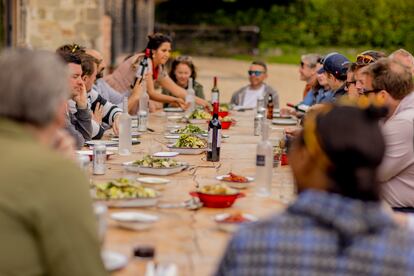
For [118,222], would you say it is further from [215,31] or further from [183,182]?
[215,31]

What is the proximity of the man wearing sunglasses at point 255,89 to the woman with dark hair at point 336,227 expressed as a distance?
8.89 meters

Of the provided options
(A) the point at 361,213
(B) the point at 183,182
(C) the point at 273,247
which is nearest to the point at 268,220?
(C) the point at 273,247

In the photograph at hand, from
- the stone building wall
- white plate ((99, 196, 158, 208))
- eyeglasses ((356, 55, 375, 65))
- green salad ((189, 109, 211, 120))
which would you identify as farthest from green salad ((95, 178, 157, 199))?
the stone building wall

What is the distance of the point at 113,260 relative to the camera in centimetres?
351

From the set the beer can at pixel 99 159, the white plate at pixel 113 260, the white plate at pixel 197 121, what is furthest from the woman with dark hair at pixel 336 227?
the white plate at pixel 197 121

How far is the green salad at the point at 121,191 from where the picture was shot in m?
4.42

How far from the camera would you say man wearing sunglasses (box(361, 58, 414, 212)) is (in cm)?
527

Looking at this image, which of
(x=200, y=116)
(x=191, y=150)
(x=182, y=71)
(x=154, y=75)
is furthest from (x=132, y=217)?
(x=182, y=71)

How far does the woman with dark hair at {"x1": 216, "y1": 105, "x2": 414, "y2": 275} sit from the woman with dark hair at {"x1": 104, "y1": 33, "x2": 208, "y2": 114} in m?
7.38

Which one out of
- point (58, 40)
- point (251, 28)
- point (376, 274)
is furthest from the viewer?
point (251, 28)

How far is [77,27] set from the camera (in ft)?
55.8

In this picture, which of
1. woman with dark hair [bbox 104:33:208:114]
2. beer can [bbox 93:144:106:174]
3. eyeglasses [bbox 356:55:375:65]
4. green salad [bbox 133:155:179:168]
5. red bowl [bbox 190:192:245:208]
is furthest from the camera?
woman with dark hair [bbox 104:33:208:114]

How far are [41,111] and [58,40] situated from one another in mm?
14229

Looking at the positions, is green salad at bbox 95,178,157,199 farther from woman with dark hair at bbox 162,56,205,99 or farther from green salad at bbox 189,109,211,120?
woman with dark hair at bbox 162,56,205,99
